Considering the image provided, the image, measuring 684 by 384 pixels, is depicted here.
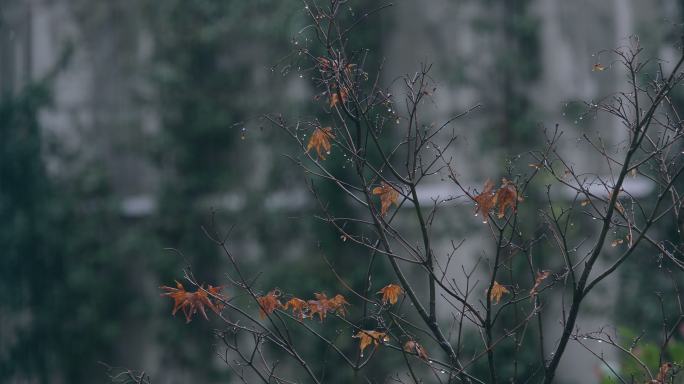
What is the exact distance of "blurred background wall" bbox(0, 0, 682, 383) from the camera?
32.5 feet

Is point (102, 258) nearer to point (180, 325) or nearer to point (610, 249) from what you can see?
point (180, 325)

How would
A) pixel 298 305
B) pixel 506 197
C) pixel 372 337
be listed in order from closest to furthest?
pixel 506 197 < pixel 372 337 < pixel 298 305

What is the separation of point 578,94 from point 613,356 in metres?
2.42

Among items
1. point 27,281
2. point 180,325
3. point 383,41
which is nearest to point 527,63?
point 383,41

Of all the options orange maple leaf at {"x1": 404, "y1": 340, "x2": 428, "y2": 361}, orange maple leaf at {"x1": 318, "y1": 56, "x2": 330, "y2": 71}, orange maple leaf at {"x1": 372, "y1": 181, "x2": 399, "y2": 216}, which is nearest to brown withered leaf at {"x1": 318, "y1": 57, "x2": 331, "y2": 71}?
orange maple leaf at {"x1": 318, "y1": 56, "x2": 330, "y2": 71}

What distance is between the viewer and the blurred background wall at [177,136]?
9906 millimetres

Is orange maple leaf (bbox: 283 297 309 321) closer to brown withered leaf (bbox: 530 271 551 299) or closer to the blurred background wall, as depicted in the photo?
brown withered leaf (bbox: 530 271 551 299)

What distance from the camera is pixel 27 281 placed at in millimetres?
11695

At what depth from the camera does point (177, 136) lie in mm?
11406

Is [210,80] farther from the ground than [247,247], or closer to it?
farther from the ground

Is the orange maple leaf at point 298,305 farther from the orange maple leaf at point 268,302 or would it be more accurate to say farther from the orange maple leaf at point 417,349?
the orange maple leaf at point 417,349

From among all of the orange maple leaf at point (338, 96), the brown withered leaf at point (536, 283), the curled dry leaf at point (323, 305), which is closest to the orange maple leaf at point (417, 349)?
the curled dry leaf at point (323, 305)

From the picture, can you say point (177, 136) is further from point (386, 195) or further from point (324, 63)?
point (324, 63)

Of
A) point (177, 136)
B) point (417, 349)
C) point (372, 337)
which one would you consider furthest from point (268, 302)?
point (177, 136)
